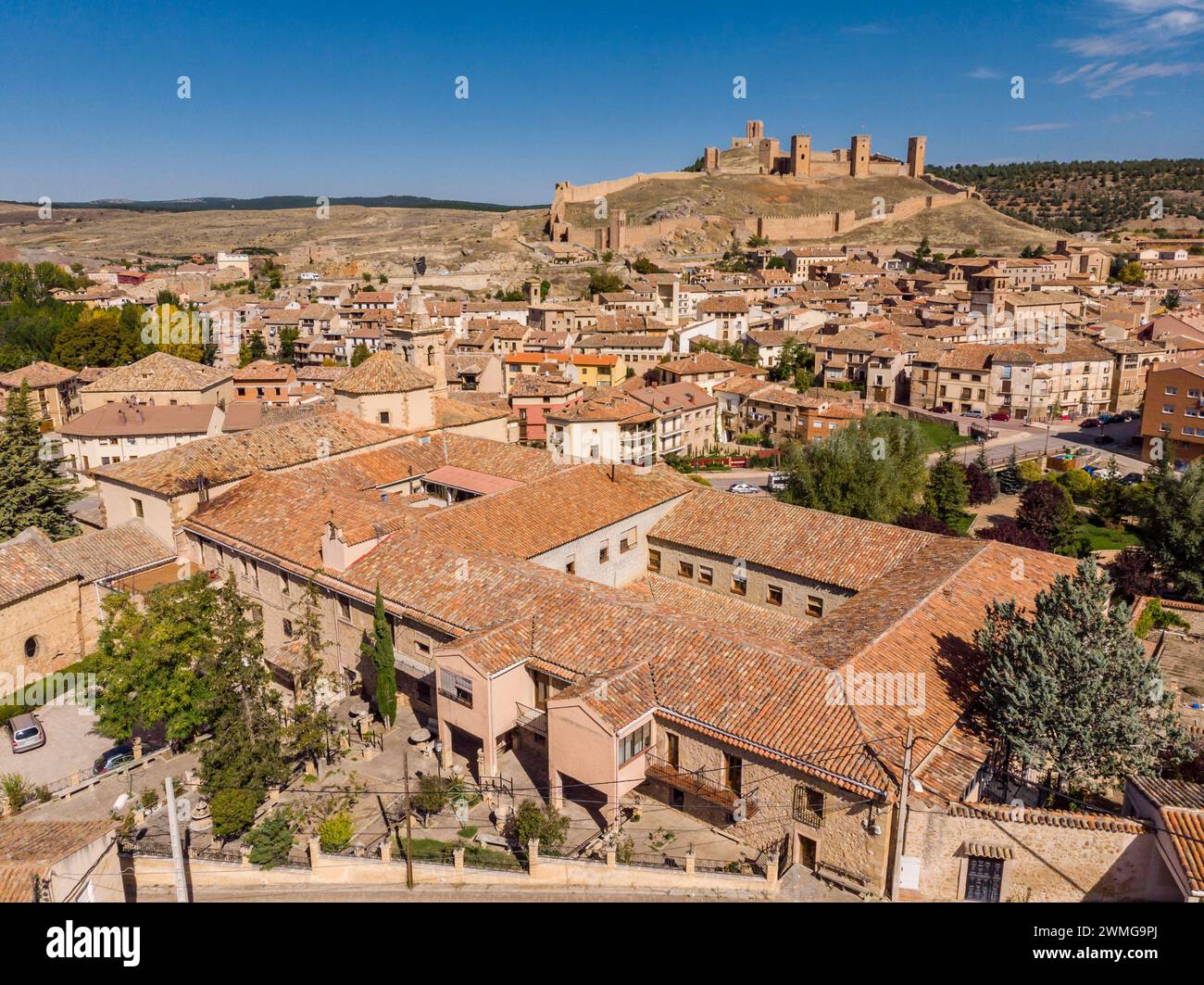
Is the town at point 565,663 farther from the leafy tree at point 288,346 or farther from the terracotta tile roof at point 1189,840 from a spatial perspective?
the leafy tree at point 288,346

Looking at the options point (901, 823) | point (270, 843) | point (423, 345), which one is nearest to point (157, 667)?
point (270, 843)

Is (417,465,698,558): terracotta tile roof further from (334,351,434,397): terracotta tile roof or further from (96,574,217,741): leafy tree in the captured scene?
(334,351,434,397): terracotta tile roof

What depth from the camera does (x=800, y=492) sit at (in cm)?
A: 3572

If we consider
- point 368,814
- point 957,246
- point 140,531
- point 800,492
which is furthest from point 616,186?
point 368,814

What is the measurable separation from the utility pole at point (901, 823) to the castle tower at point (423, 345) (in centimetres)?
2747

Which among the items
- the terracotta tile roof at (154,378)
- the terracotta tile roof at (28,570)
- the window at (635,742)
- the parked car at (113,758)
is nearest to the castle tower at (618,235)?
the terracotta tile roof at (154,378)

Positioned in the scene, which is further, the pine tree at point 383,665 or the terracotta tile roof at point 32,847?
the pine tree at point 383,665

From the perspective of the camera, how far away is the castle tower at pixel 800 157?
532ft

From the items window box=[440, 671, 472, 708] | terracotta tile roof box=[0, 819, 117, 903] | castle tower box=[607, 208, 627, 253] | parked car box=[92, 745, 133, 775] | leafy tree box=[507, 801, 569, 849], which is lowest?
parked car box=[92, 745, 133, 775]

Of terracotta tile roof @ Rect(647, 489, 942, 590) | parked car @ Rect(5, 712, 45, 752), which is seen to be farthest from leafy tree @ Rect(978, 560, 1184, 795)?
parked car @ Rect(5, 712, 45, 752)

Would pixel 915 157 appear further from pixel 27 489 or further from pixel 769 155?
pixel 27 489

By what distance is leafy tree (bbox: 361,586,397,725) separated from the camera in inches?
729

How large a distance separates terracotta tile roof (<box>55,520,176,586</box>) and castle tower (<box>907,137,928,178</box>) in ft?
551
